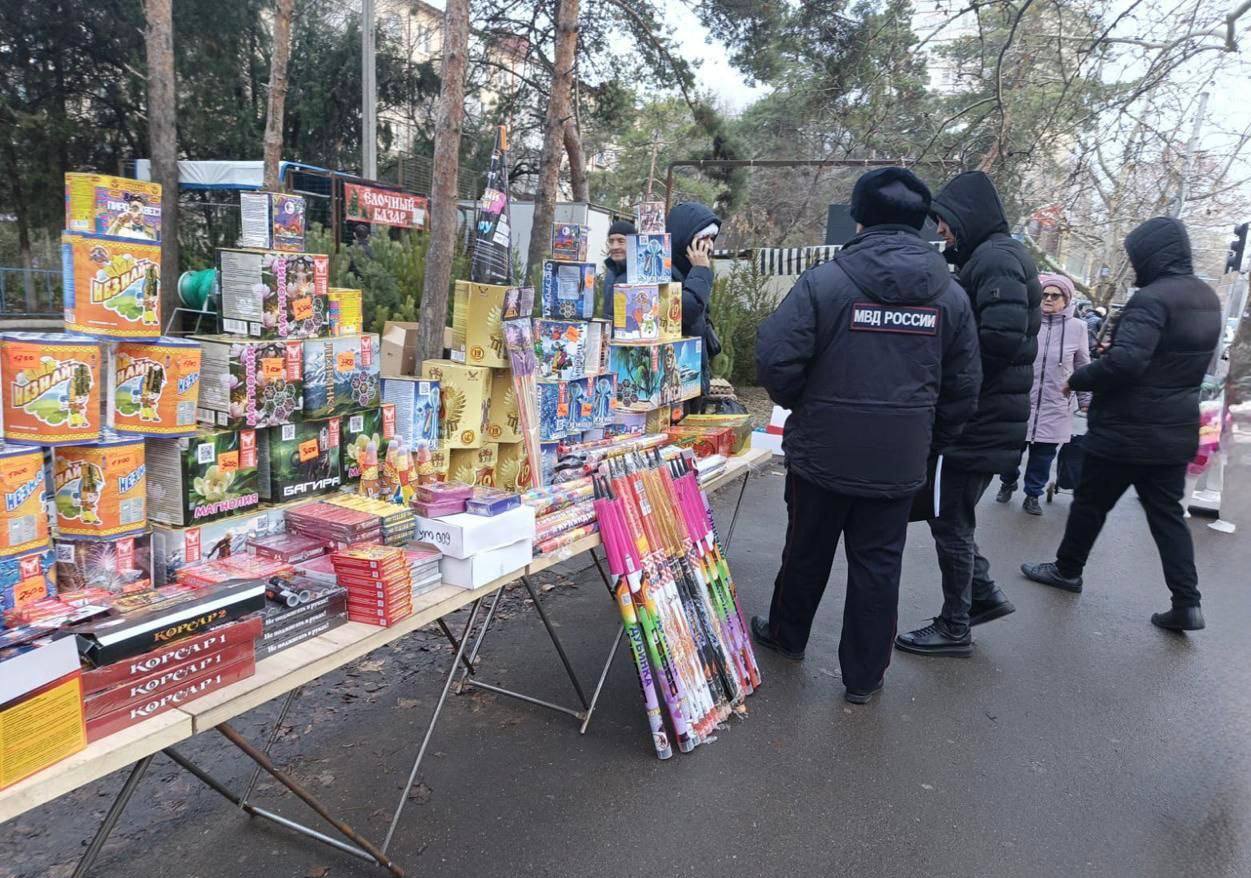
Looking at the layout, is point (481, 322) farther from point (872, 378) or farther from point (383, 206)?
point (383, 206)

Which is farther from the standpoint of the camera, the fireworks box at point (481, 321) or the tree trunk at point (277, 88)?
the tree trunk at point (277, 88)

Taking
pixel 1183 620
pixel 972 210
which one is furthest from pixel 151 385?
pixel 1183 620

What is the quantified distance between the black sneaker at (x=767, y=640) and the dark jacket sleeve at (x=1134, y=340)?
2.30 m

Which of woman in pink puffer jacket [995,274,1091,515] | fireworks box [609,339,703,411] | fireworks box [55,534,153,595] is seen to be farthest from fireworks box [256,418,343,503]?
woman in pink puffer jacket [995,274,1091,515]

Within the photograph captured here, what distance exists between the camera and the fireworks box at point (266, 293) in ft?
8.05

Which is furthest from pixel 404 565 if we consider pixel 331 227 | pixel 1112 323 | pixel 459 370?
pixel 331 227

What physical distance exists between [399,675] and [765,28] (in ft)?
36.9

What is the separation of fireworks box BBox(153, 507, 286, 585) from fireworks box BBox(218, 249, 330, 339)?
1.86ft

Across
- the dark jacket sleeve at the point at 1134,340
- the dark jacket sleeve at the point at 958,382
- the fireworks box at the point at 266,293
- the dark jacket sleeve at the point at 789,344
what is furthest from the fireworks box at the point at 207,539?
the dark jacket sleeve at the point at 1134,340

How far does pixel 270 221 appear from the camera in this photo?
2508 millimetres

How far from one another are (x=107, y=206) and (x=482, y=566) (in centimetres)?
140

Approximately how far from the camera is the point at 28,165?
15.2m

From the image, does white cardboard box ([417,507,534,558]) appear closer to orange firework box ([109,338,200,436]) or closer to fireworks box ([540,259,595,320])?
orange firework box ([109,338,200,436])

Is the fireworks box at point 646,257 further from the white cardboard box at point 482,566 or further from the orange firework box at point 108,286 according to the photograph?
the orange firework box at point 108,286
